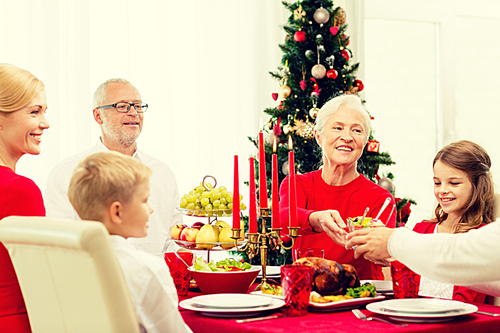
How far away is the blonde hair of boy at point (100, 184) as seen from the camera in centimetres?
131

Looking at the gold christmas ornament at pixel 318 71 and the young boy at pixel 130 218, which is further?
the gold christmas ornament at pixel 318 71

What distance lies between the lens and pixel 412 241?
4.87 feet

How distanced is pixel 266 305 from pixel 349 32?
12.4ft

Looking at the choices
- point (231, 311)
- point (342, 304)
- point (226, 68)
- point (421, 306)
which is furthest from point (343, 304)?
point (226, 68)

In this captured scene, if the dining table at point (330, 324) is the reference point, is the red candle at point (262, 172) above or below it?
above

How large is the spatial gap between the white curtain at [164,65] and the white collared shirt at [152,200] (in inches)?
42.2

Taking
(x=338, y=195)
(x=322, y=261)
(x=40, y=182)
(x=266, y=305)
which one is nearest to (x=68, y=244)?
(x=266, y=305)

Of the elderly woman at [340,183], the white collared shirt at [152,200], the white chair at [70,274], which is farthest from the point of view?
the white collared shirt at [152,200]

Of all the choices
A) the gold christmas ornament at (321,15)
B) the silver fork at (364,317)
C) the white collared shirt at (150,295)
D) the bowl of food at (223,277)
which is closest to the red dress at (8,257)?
the white collared shirt at (150,295)

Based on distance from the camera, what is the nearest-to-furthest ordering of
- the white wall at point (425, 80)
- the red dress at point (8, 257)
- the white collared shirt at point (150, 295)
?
the white collared shirt at point (150, 295) → the red dress at point (8, 257) → the white wall at point (425, 80)

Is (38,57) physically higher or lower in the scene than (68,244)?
higher

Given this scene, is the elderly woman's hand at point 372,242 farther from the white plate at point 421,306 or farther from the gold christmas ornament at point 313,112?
the gold christmas ornament at point 313,112

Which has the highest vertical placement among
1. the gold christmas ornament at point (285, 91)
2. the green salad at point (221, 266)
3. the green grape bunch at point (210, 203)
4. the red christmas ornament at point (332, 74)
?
the red christmas ornament at point (332, 74)

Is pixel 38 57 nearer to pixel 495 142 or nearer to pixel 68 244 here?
pixel 68 244
